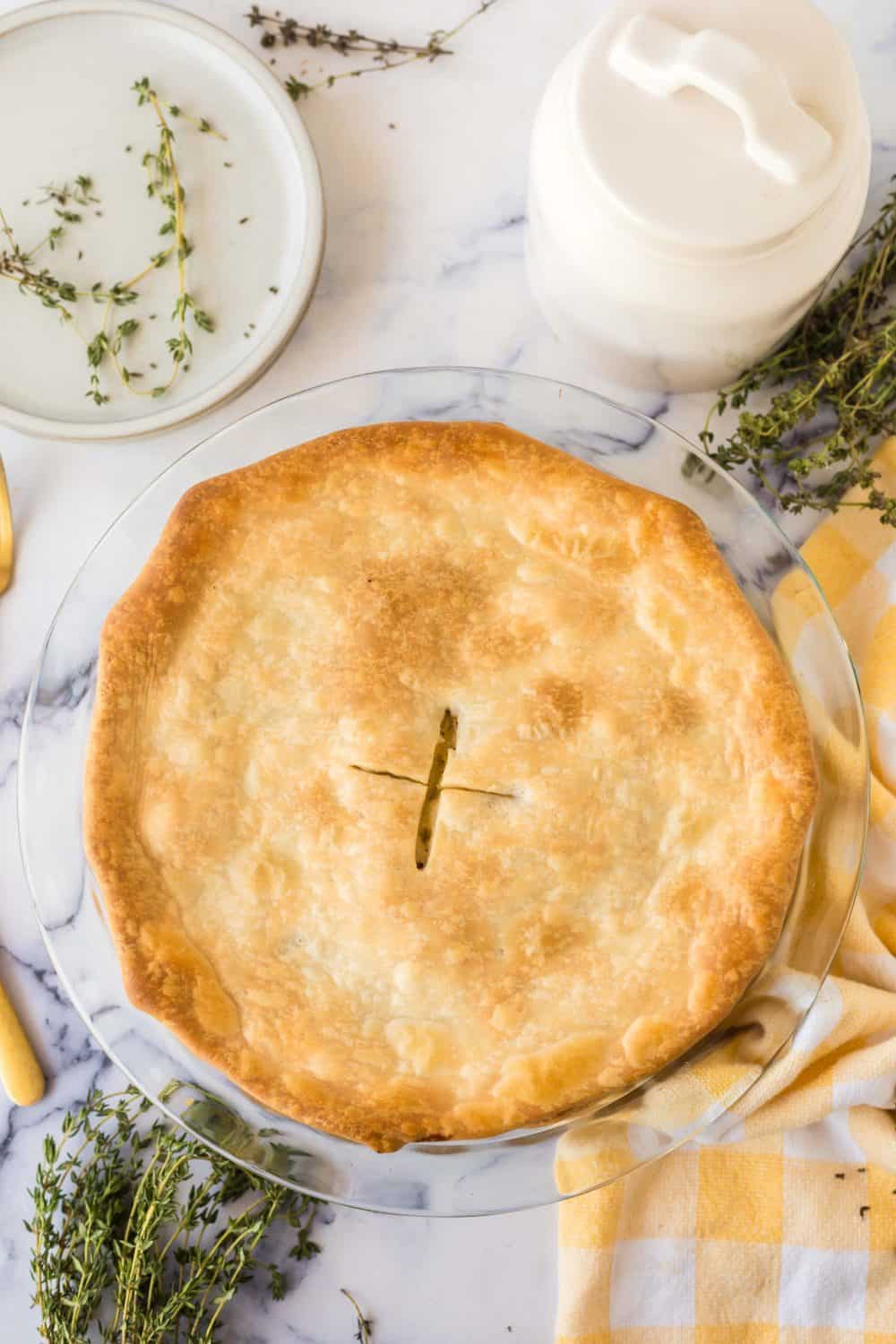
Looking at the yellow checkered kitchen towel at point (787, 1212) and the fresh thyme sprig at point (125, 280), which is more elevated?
the fresh thyme sprig at point (125, 280)

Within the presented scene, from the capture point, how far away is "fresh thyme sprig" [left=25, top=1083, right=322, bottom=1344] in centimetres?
166

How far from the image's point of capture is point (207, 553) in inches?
60.3

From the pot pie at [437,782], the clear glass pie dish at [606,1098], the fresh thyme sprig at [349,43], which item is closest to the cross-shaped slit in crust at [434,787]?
the pot pie at [437,782]

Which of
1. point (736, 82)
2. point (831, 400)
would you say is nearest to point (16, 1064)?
point (831, 400)

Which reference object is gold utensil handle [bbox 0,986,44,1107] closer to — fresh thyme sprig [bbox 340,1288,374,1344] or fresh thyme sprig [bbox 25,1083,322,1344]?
fresh thyme sprig [bbox 25,1083,322,1344]

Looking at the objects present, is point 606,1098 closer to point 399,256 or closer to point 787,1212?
point 787,1212

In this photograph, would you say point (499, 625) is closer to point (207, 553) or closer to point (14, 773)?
point (207, 553)

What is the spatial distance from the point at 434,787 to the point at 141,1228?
76 cm

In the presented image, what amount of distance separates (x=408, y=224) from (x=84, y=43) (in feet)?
1.81

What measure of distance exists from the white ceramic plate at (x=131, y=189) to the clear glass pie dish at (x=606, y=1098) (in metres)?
0.23

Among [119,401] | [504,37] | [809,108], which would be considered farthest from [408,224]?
[809,108]

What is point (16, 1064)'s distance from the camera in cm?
175

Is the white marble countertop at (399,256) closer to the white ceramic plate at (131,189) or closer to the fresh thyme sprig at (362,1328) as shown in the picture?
the white ceramic plate at (131,189)

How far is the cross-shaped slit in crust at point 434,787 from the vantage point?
4.86 ft
